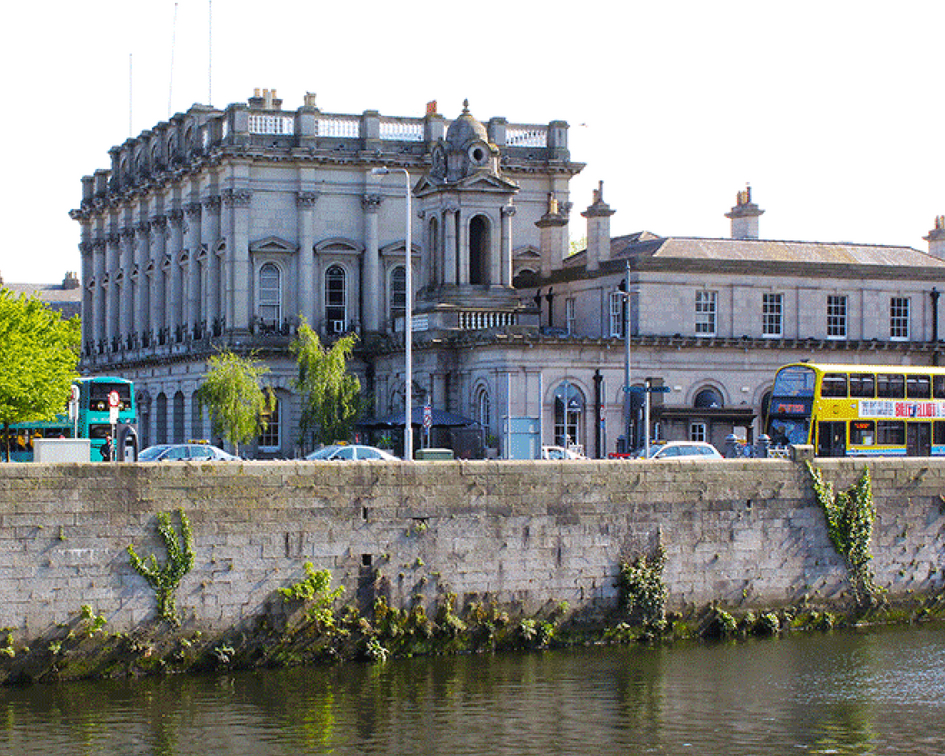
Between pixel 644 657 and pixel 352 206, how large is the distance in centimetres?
4844

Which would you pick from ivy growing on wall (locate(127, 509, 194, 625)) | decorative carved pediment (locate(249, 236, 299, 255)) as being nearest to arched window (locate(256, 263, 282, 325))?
decorative carved pediment (locate(249, 236, 299, 255))

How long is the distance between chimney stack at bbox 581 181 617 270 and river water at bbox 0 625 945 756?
34163 mm

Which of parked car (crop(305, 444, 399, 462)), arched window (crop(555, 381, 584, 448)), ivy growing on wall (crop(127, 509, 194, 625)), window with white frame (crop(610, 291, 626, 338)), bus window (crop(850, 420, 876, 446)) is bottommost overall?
ivy growing on wall (crop(127, 509, 194, 625))

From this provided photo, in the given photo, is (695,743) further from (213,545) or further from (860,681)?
A: (213,545)

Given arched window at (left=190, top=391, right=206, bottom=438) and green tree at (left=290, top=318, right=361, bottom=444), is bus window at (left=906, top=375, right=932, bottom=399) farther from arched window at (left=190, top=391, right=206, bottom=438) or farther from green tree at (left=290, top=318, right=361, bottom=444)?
arched window at (left=190, top=391, right=206, bottom=438)

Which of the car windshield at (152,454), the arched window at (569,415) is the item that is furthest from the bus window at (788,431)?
the car windshield at (152,454)

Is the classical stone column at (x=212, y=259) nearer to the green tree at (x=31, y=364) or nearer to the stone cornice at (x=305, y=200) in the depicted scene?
the stone cornice at (x=305, y=200)

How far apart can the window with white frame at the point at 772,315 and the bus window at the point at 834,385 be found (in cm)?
1509

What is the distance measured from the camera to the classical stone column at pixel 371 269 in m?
75.9

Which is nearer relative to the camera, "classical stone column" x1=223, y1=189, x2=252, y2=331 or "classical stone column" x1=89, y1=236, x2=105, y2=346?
"classical stone column" x1=223, y1=189, x2=252, y2=331

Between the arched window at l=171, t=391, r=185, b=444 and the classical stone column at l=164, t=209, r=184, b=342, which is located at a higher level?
the classical stone column at l=164, t=209, r=184, b=342

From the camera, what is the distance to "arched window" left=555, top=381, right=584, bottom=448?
5900 centimetres

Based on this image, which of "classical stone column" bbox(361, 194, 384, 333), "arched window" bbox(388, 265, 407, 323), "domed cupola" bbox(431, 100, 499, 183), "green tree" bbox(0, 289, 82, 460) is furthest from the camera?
"arched window" bbox(388, 265, 407, 323)

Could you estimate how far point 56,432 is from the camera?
57125 mm
